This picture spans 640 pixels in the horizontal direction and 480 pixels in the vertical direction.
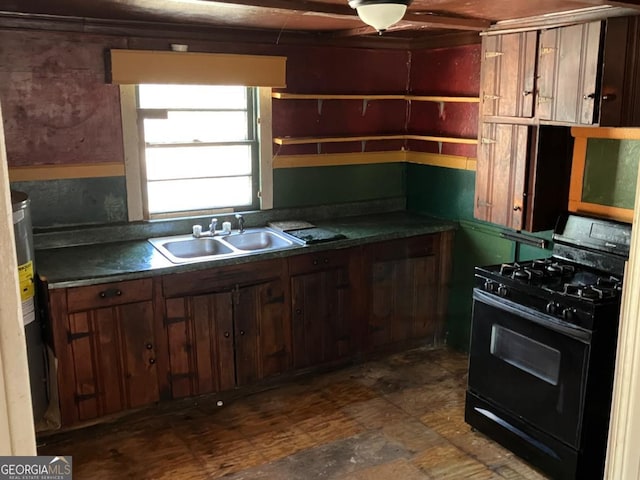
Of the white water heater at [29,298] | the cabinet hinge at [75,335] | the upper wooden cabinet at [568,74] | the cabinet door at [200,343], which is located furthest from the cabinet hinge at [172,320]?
the upper wooden cabinet at [568,74]

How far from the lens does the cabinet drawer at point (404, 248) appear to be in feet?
12.9

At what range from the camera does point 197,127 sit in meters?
3.83

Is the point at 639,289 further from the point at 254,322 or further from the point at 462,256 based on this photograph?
the point at 462,256

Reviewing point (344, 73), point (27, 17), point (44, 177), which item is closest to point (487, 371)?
point (344, 73)

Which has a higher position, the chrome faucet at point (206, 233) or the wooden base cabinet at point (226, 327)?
the chrome faucet at point (206, 233)

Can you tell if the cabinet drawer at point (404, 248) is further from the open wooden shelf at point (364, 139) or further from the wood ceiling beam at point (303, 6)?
the wood ceiling beam at point (303, 6)

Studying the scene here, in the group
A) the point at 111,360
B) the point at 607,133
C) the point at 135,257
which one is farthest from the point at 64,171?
the point at 607,133

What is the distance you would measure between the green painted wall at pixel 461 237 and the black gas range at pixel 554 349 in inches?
24.2

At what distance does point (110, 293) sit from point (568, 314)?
223 cm

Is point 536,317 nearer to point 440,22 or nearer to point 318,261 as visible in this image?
point 318,261

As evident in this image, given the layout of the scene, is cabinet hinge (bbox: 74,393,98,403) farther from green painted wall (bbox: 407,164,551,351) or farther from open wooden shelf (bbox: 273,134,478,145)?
green painted wall (bbox: 407,164,551,351)

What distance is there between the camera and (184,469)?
2.95 m

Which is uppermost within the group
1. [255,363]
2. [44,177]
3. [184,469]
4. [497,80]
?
[497,80]

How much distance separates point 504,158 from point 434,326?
144cm
